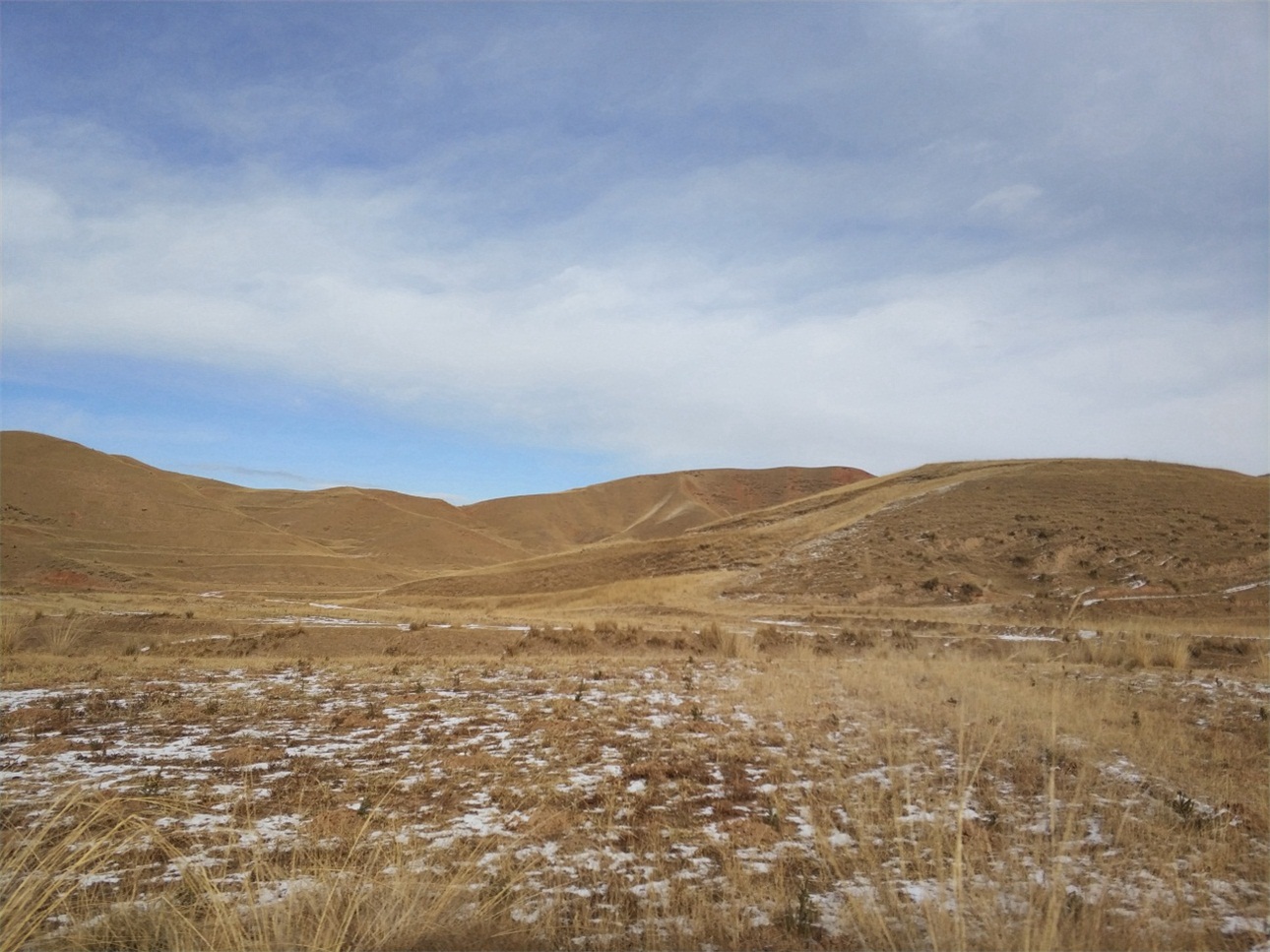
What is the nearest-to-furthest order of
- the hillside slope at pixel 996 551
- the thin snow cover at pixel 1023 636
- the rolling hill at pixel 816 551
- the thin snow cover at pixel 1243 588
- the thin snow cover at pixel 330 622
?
1. the thin snow cover at pixel 1023 636
2. the thin snow cover at pixel 330 622
3. the thin snow cover at pixel 1243 588
4. the hillside slope at pixel 996 551
5. the rolling hill at pixel 816 551

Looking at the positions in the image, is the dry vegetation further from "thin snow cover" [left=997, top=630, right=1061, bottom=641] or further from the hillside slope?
the hillside slope

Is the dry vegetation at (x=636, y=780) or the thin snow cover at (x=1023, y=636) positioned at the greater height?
the dry vegetation at (x=636, y=780)

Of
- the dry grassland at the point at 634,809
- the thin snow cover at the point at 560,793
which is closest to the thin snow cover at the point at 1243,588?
the dry grassland at the point at 634,809

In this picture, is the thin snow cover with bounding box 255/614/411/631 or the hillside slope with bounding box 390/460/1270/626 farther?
the hillside slope with bounding box 390/460/1270/626

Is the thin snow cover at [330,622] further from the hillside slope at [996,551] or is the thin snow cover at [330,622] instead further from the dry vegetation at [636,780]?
the hillside slope at [996,551]

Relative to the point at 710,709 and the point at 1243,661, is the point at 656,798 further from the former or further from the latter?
the point at 1243,661

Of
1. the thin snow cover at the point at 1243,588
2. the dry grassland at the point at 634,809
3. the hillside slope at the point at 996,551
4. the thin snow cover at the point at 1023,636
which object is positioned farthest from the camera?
the hillside slope at the point at 996,551

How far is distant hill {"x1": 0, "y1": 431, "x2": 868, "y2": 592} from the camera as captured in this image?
2188 inches

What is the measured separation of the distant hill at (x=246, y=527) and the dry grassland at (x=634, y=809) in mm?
45477

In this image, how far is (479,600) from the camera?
4462 cm

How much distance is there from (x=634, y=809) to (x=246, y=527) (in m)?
81.4

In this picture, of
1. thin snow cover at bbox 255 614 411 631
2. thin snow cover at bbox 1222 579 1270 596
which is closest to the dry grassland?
thin snow cover at bbox 255 614 411 631

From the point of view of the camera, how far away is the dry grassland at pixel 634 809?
3.62m

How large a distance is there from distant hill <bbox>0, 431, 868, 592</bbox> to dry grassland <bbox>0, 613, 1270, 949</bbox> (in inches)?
1790
